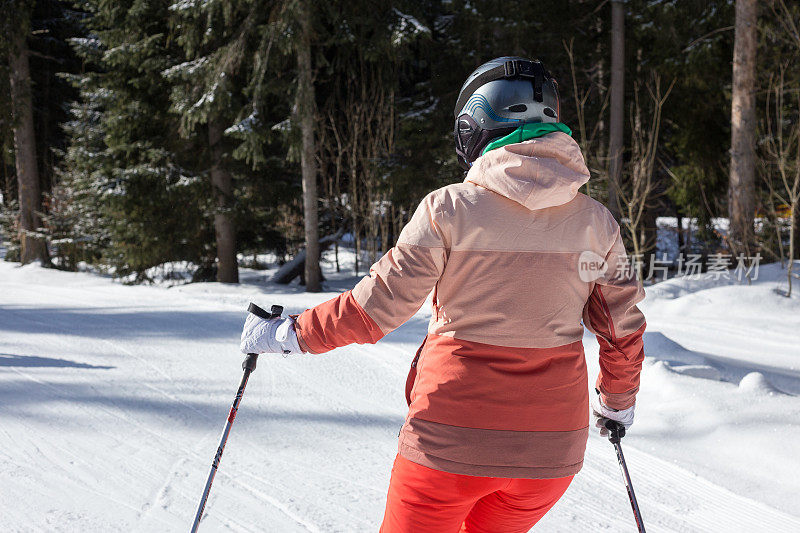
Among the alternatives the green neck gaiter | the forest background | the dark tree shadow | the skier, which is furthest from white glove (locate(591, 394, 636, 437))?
the forest background

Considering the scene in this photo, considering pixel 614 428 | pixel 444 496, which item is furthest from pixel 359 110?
pixel 444 496

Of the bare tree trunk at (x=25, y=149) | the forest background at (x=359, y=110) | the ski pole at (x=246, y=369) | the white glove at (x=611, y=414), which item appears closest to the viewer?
the ski pole at (x=246, y=369)

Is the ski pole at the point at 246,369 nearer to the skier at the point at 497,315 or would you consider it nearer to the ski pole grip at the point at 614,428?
the skier at the point at 497,315

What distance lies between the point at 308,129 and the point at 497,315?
10.8m

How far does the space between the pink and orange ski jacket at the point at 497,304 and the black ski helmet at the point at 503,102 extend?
135mm

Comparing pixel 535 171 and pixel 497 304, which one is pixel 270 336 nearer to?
pixel 497 304

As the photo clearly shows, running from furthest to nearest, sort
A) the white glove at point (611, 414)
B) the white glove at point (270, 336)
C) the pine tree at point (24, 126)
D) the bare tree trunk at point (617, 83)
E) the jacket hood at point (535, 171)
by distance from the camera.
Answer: the pine tree at point (24, 126)
the bare tree trunk at point (617, 83)
the white glove at point (611, 414)
the white glove at point (270, 336)
the jacket hood at point (535, 171)

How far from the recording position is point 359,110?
567 inches

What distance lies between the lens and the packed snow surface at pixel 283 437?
3.16 meters

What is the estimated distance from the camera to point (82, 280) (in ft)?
45.5

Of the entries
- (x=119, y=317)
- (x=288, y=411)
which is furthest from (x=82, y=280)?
(x=288, y=411)

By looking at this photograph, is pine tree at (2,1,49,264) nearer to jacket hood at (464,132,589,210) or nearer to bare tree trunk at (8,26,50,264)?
bare tree trunk at (8,26,50,264)

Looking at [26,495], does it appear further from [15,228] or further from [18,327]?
[15,228]

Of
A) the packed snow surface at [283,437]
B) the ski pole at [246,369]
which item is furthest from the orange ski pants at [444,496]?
the packed snow surface at [283,437]
